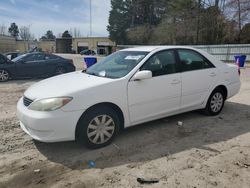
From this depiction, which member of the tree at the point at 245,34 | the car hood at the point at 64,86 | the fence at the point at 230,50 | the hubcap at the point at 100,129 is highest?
the tree at the point at 245,34

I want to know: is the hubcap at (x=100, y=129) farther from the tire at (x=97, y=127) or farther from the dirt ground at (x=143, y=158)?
the dirt ground at (x=143, y=158)

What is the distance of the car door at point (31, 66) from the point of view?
36.4 ft

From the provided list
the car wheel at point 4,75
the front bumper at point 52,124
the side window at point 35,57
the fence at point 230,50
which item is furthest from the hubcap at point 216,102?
the fence at point 230,50

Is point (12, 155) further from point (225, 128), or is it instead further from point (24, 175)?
point (225, 128)

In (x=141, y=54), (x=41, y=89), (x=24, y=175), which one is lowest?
(x=24, y=175)

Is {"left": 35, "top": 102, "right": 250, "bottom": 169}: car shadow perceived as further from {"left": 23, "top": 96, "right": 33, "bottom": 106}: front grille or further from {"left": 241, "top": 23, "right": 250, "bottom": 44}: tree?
{"left": 241, "top": 23, "right": 250, "bottom": 44}: tree

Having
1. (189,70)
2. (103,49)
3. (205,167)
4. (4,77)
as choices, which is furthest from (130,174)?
(103,49)

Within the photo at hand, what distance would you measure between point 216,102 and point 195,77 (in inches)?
37.6

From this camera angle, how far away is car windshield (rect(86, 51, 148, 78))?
4.10 metres

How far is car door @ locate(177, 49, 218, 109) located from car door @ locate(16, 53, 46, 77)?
847 cm

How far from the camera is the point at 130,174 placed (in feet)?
10.1

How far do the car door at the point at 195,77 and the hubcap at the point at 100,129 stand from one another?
1.63m

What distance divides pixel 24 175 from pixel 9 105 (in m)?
3.97

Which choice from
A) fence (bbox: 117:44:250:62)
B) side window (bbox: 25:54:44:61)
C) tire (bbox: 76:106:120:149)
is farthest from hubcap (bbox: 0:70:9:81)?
fence (bbox: 117:44:250:62)
